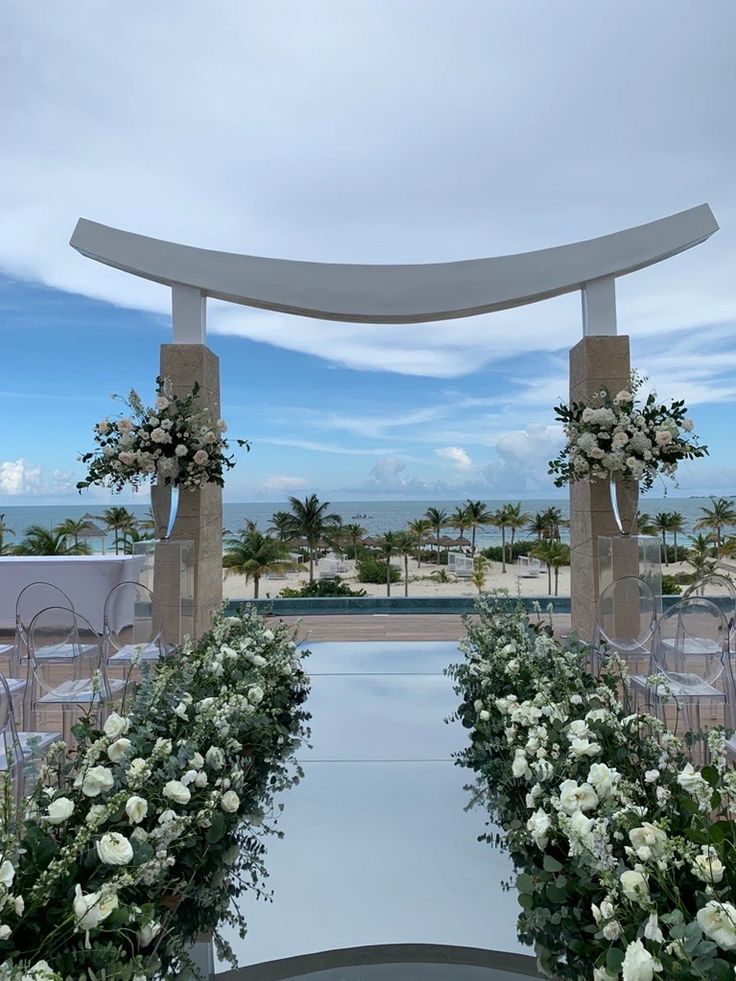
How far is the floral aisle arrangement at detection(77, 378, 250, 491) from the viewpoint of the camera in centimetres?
553

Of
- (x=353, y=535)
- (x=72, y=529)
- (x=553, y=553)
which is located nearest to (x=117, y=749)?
(x=72, y=529)

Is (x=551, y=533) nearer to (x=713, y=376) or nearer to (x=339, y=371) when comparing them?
(x=713, y=376)

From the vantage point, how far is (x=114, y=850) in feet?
3.76

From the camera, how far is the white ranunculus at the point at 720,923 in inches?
36.7

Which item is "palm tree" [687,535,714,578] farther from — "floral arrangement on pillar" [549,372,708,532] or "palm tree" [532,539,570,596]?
"floral arrangement on pillar" [549,372,708,532]

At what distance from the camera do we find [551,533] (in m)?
15.9

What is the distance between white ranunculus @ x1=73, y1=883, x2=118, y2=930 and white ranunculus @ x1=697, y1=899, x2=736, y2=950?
814 mm

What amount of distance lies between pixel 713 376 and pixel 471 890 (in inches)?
935

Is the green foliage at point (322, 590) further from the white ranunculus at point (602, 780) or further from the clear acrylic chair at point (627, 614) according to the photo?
the white ranunculus at point (602, 780)

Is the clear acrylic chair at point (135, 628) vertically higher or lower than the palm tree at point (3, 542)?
lower

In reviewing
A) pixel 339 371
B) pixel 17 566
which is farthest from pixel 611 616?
pixel 339 371

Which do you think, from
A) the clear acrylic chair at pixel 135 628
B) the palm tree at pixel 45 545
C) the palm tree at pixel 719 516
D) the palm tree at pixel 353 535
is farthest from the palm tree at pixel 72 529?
the palm tree at pixel 719 516

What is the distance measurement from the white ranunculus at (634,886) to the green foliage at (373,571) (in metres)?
18.8

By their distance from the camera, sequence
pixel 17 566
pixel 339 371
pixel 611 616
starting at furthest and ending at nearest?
1. pixel 339 371
2. pixel 17 566
3. pixel 611 616
